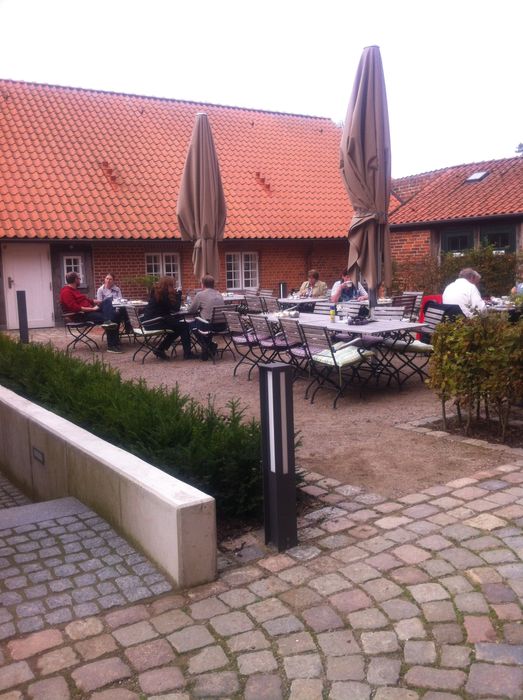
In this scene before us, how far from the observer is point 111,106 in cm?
2177

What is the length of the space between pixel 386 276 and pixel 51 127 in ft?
45.6

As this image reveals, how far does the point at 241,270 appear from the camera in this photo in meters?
20.9

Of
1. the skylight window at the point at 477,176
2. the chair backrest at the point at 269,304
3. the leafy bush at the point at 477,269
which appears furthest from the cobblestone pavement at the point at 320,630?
the skylight window at the point at 477,176

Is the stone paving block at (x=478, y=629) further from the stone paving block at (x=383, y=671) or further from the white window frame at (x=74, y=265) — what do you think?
the white window frame at (x=74, y=265)

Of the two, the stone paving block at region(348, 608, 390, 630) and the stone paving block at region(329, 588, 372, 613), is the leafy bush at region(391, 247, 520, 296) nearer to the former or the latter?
the stone paving block at region(329, 588, 372, 613)

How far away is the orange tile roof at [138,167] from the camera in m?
17.8

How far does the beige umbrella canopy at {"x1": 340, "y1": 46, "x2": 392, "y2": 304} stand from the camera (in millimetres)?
8852

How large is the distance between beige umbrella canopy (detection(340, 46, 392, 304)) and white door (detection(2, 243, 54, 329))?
35.1 ft

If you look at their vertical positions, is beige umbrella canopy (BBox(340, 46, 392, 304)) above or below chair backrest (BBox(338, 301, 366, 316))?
above

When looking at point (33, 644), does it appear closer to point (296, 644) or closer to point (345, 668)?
point (296, 644)

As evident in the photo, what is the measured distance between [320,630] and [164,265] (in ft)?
56.2

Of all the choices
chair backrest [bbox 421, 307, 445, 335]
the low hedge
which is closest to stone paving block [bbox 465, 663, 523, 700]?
the low hedge

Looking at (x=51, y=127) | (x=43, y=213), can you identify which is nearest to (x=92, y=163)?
(x=51, y=127)

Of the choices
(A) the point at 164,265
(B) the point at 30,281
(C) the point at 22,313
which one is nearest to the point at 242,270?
(A) the point at 164,265
